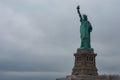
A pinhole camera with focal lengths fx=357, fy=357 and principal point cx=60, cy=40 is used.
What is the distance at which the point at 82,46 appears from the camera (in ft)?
148

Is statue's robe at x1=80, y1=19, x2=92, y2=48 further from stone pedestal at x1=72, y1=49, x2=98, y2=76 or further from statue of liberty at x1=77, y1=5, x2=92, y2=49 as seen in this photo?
stone pedestal at x1=72, y1=49, x2=98, y2=76

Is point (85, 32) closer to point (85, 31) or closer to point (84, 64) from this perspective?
point (85, 31)

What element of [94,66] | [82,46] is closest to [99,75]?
[94,66]

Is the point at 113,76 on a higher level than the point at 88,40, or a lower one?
lower

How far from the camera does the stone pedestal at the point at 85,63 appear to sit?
4312 cm

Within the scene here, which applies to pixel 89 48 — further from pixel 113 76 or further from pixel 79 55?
pixel 113 76

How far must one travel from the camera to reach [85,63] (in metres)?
43.7

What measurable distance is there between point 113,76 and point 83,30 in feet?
23.8

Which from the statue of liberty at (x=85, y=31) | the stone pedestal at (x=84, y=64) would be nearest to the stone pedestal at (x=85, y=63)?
the stone pedestal at (x=84, y=64)

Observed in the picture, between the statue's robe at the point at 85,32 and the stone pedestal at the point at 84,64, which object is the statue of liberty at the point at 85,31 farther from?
the stone pedestal at the point at 84,64

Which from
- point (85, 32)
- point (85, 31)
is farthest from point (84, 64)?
point (85, 31)

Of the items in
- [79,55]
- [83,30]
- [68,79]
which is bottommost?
[68,79]

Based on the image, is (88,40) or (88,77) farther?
(88,40)

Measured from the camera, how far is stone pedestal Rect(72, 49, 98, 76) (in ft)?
141
